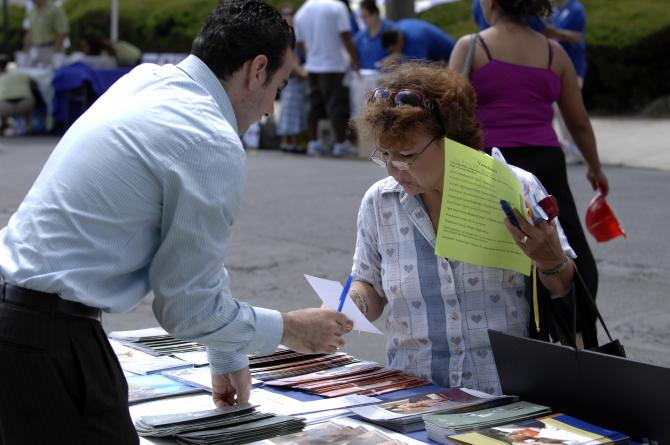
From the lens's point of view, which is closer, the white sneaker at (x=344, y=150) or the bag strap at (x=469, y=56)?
the bag strap at (x=469, y=56)

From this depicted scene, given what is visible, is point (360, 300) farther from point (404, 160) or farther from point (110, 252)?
point (110, 252)

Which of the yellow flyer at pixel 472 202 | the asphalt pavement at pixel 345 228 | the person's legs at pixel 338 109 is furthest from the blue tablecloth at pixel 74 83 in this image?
the yellow flyer at pixel 472 202

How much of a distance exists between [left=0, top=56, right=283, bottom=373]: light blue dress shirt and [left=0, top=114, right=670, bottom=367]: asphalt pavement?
2934mm

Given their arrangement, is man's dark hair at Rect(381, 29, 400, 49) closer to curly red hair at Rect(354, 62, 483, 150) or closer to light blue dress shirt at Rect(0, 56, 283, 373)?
curly red hair at Rect(354, 62, 483, 150)

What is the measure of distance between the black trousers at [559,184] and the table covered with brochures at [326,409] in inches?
55.0

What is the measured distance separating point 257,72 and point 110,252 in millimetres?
532

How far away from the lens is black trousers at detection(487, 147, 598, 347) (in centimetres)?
424

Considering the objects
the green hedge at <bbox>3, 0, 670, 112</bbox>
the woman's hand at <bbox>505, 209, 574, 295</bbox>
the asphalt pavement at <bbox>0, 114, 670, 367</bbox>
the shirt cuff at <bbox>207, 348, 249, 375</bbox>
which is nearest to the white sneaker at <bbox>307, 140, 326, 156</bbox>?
the asphalt pavement at <bbox>0, 114, 670, 367</bbox>

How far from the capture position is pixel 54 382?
225 centimetres

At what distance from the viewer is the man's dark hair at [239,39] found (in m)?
2.41

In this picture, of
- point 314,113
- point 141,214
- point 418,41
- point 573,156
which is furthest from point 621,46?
point 141,214

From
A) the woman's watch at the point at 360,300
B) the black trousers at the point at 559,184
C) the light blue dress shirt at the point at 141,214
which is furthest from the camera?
the black trousers at the point at 559,184

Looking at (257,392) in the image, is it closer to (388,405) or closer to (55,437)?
(388,405)

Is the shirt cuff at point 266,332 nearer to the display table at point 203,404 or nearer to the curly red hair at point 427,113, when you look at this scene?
the display table at point 203,404
